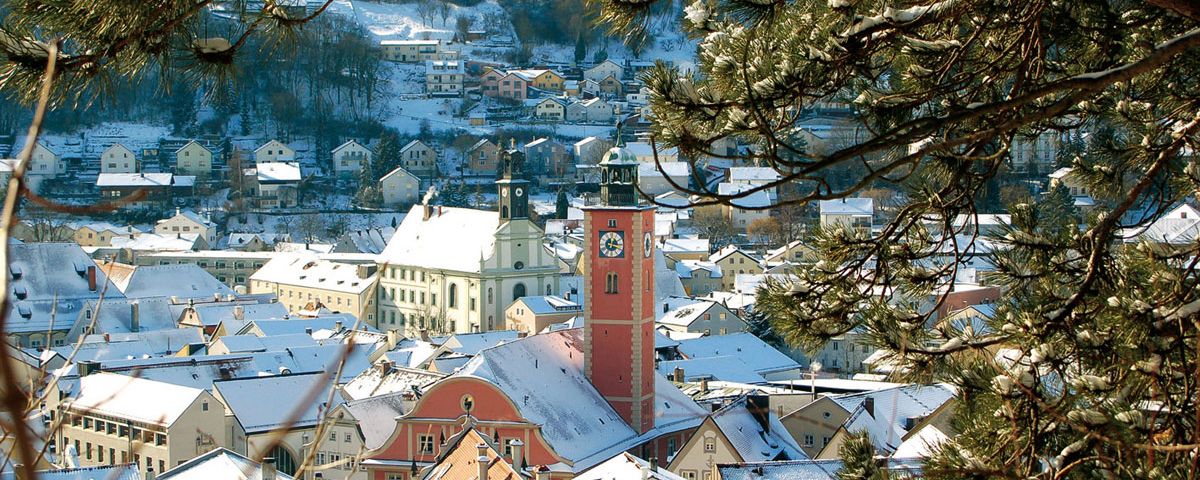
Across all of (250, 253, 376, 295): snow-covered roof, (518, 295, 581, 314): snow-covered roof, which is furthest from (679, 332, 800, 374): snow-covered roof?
(250, 253, 376, 295): snow-covered roof

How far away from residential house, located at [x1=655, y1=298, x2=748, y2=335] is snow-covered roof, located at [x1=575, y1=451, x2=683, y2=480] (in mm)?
19283

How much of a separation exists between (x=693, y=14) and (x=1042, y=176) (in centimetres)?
5168

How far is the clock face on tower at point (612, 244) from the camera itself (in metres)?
26.2

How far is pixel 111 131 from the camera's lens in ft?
214

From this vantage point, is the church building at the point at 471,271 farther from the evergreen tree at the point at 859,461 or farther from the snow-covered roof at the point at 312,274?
the evergreen tree at the point at 859,461

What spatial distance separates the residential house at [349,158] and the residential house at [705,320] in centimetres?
2818

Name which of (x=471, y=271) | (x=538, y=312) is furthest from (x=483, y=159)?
(x=538, y=312)

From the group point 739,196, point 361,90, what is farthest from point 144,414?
point 361,90

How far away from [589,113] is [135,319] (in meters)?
38.8

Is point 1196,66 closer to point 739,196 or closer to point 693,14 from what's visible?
point 693,14

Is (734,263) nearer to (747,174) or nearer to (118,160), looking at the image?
(747,174)

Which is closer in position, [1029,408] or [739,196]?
[739,196]

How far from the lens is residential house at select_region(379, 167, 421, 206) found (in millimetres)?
59250

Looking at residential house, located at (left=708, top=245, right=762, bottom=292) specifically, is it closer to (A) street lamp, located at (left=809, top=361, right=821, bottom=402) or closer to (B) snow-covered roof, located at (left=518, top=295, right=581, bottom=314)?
(B) snow-covered roof, located at (left=518, top=295, right=581, bottom=314)
